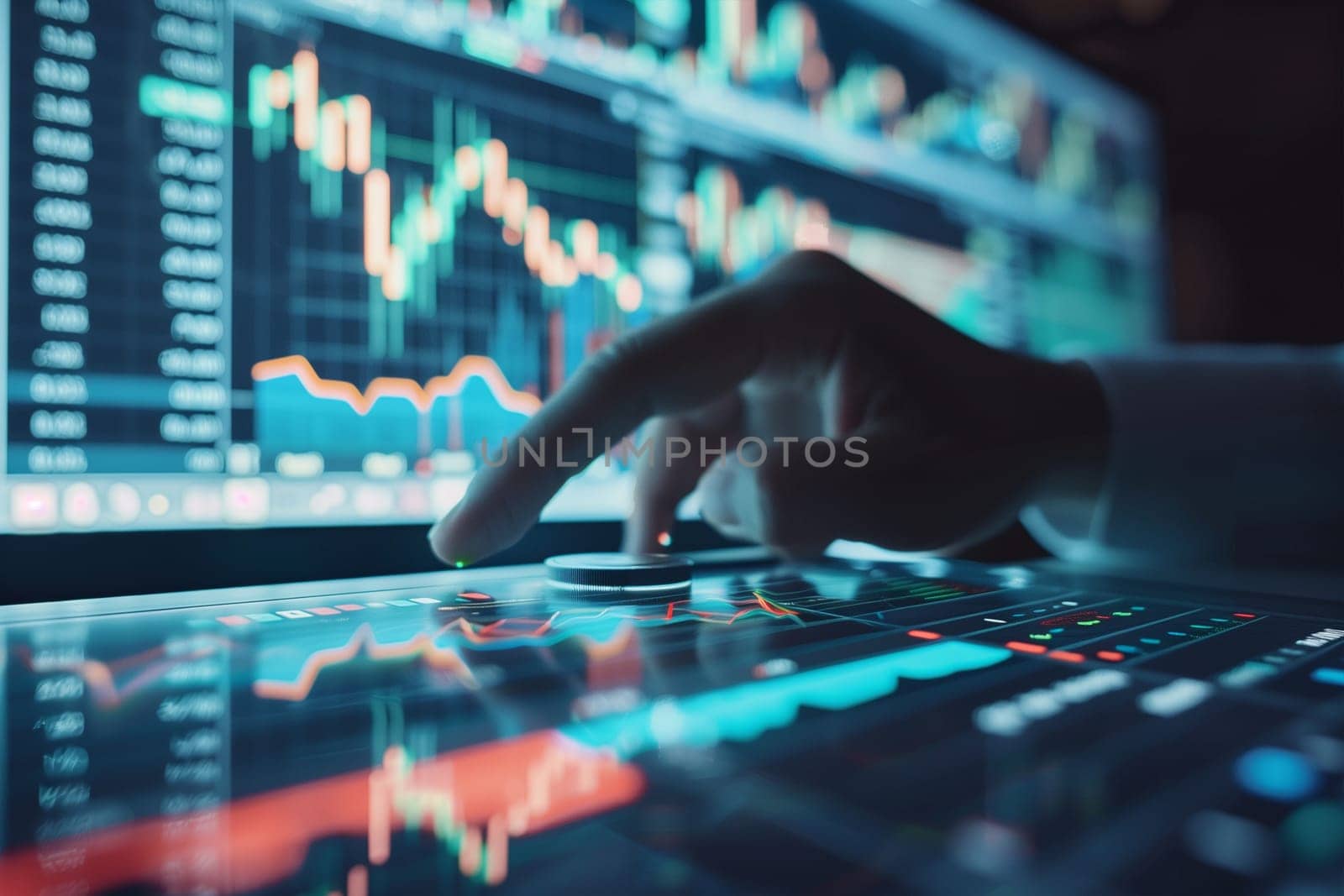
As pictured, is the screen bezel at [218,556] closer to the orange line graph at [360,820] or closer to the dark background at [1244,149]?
the orange line graph at [360,820]

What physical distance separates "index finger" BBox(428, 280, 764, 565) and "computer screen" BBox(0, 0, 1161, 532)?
0.49 feet

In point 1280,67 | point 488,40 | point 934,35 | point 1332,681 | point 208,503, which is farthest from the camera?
point 1280,67

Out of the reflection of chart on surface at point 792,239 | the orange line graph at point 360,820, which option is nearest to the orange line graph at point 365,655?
the orange line graph at point 360,820

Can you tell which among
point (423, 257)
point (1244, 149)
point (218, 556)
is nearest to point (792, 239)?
point (423, 257)

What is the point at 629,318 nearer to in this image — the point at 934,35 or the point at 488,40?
the point at 488,40

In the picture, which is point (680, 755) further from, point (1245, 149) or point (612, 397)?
point (1245, 149)

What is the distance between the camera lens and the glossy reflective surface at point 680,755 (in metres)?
0.18

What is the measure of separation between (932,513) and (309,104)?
0.63 meters

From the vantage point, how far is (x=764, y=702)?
298 mm

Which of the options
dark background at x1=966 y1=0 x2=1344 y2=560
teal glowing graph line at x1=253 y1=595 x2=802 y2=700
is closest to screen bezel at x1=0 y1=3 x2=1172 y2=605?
teal glowing graph line at x1=253 y1=595 x2=802 y2=700

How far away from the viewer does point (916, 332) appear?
68 centimetres

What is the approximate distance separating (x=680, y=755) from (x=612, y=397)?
40cm

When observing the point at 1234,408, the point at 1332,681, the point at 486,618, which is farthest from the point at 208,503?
the point at 1234,408

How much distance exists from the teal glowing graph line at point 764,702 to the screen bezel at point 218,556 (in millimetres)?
457
